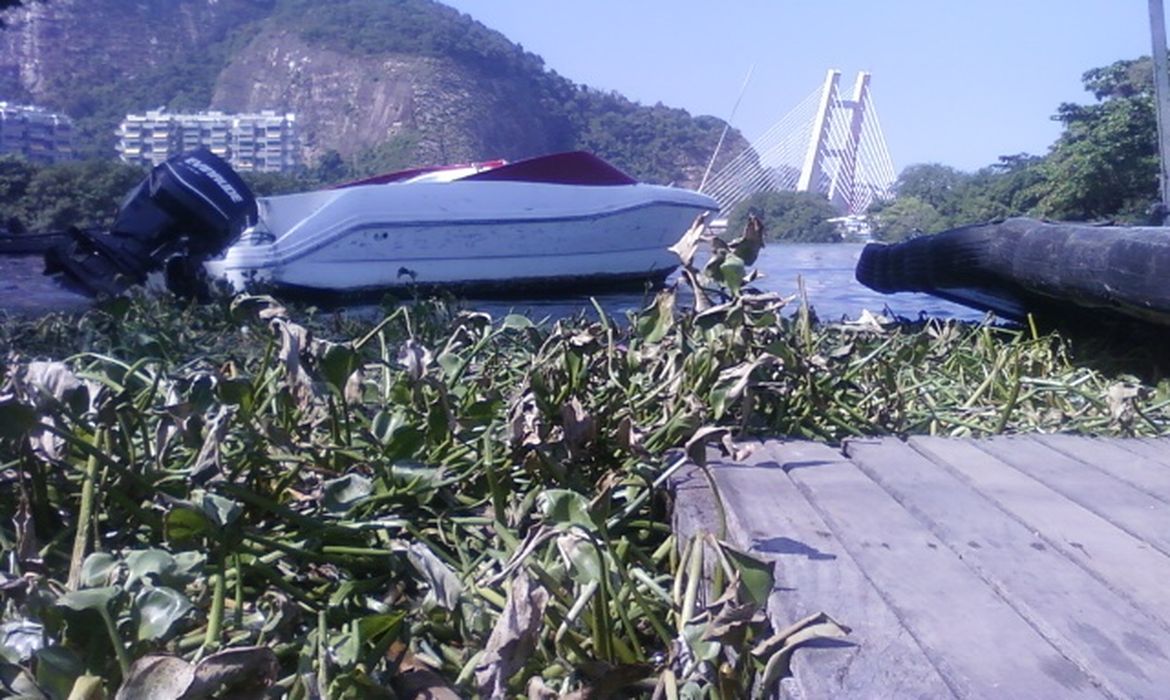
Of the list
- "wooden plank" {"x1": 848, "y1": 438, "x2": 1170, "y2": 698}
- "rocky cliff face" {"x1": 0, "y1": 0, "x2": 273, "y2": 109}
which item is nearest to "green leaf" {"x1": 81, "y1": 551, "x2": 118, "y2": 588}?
"wooden plank" {"x1": 848, "y1": 438, "x2": 1170, "y2": 698}

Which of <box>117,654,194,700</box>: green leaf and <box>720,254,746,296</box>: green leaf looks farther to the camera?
<box>720,254,746,296</box>: green leaf

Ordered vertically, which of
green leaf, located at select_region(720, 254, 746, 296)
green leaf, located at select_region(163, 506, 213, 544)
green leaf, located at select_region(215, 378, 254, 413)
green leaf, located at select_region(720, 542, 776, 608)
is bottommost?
green leaf, located at select_region(163, 506, 213, 544)

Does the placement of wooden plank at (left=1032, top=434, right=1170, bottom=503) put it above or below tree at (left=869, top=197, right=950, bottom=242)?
below

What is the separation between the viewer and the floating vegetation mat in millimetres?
1030

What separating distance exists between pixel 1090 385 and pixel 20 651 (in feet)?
8.06

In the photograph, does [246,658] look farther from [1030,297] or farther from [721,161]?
[721,161]

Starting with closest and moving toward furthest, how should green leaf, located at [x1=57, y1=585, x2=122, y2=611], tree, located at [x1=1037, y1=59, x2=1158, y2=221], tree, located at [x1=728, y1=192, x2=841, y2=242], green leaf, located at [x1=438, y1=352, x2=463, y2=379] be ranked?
green leaf, located at [x1=57, y1=585, x2=122, y2=611] < green leaf, located at [x1=438, y1=352, x2=463, y2=379] < tree, located at [x1=1037, y1=59, x2=1158, y2=221] < tree, located at [x1=728, y1=192, x2=841, y2=242]

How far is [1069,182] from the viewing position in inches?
227

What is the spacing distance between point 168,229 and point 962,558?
5087 mm

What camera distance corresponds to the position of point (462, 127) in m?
12.1

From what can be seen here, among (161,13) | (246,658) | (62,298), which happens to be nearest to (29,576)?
(246,658)

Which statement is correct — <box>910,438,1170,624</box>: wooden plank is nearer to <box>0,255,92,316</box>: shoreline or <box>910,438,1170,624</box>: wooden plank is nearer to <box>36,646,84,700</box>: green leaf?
<box>36,646,84,700</box>: green leaf

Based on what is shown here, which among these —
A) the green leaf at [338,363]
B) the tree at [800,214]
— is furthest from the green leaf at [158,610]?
the tree at [800,214]

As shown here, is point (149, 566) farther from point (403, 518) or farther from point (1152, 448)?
point (1152, 448)
